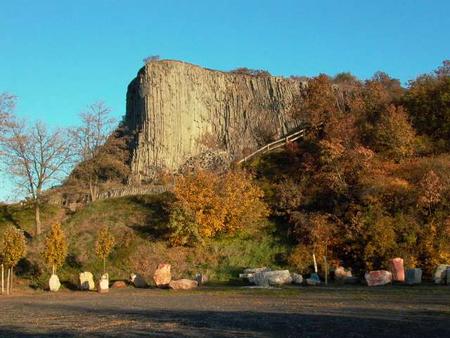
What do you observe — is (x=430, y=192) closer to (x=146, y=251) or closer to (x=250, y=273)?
(x=250, y=273)

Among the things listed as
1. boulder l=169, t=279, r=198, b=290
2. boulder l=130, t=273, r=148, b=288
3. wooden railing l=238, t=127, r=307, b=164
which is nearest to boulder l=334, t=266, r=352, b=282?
boulder l=169, t=279, r=198, b=290

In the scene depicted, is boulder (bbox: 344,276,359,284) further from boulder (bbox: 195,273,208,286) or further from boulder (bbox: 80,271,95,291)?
boulder (bbox: 80,271,95,291)

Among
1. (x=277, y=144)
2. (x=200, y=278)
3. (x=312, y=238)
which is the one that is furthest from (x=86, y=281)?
(x=277, y=144)

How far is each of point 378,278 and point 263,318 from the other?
13812 millimetres

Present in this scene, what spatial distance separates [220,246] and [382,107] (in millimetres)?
19459

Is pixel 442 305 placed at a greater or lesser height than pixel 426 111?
lesser

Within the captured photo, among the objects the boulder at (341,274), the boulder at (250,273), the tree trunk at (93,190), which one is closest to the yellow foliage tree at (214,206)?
the boulder at (250,273)

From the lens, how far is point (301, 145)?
5003cm

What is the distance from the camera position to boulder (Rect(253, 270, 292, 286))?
2774 centimetres

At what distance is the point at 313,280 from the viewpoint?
28.0 m

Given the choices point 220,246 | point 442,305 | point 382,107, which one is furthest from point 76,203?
point 442,305

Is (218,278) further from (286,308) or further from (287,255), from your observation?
(286,308)

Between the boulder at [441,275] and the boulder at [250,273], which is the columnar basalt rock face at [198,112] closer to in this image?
the boulder at [250,273]

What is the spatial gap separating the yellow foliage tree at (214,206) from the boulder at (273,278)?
793cm
